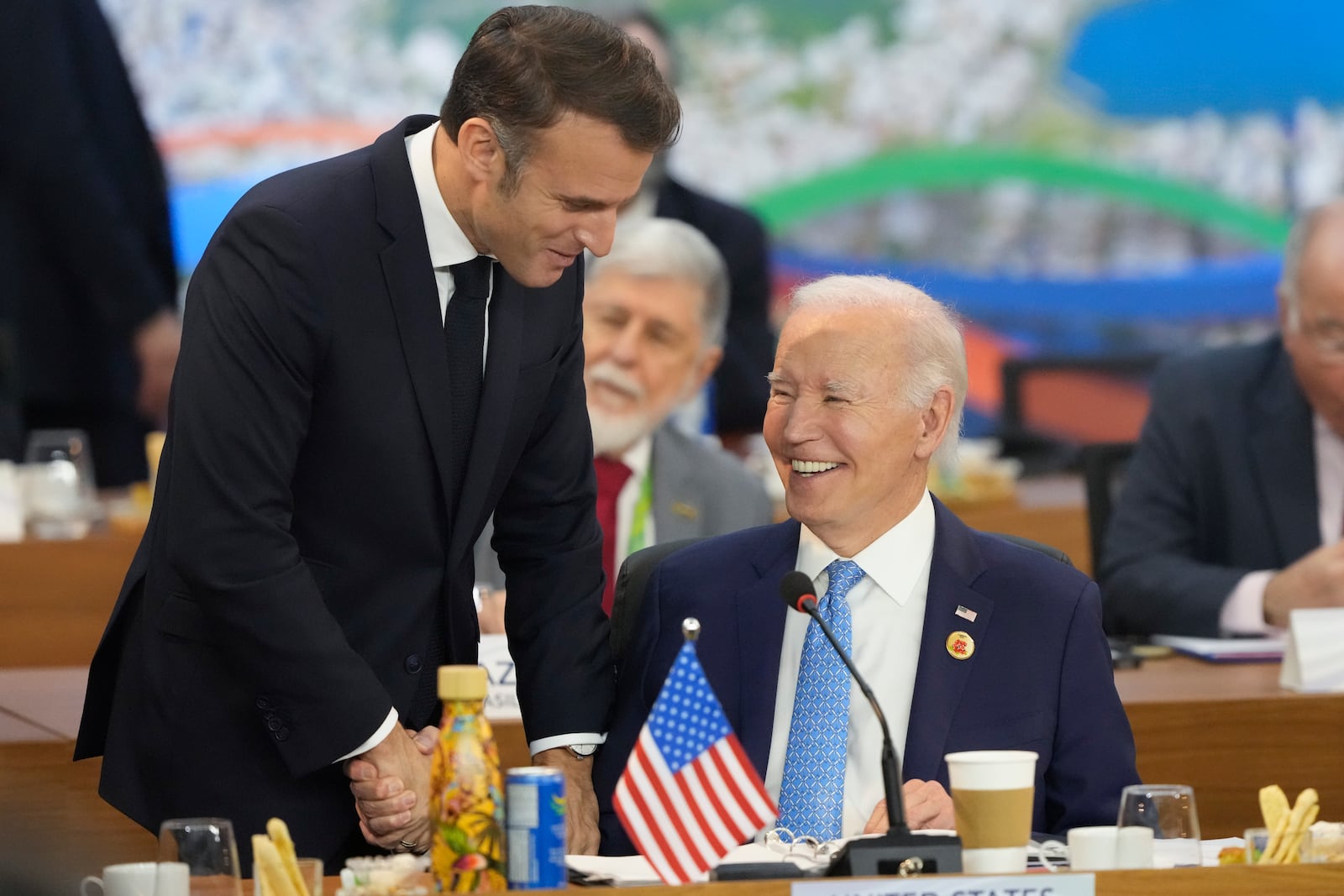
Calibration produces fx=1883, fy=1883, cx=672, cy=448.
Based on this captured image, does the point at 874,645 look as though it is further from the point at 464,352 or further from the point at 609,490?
the point at 609,490

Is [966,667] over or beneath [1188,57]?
beneath

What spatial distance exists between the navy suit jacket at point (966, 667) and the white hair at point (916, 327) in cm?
19

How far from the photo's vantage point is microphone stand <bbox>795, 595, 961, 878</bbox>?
1.85 meters

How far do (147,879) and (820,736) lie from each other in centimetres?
98

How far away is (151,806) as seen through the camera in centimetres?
245

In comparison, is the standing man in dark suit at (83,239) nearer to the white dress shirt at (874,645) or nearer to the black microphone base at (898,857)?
the white dress shirt at (874,645)

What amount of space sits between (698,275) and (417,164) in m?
1.74

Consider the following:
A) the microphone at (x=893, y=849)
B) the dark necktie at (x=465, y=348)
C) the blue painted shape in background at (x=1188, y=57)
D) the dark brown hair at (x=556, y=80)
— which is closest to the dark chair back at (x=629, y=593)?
the dark necktie at (x=465, y=348)

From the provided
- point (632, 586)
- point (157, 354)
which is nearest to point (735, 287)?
point (157, 354)

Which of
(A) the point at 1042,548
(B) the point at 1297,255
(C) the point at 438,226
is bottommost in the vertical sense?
(A) the point at 1042,548

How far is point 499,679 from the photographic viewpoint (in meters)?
3.15

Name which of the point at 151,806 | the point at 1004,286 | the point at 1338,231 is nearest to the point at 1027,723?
the point at 151,806

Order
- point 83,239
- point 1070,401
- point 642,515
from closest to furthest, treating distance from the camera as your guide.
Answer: point 642,515
point 83,239
point 1070,401

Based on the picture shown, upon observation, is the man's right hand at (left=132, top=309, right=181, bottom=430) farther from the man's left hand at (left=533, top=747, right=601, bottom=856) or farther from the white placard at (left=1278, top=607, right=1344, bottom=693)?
the white placard at (left=1278, top=607, right=1344, bottom=693)
